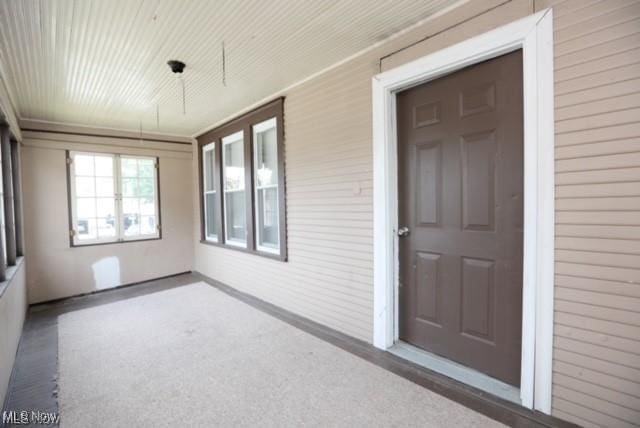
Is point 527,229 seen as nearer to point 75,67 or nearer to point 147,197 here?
point 75,67

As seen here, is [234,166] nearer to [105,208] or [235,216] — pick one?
[235,216]

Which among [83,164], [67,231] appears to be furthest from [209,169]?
[67,231]

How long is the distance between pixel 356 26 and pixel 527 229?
1.86m

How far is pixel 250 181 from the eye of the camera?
412cm

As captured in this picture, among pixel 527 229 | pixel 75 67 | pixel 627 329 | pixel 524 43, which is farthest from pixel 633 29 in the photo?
pixel 75 67

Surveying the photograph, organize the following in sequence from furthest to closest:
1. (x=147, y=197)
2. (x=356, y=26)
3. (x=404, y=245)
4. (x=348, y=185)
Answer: (x=147, y=197), (x=348, y=185), (x=404, y=245), (x=356, y=26)

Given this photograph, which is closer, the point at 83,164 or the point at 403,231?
the point at 403,231

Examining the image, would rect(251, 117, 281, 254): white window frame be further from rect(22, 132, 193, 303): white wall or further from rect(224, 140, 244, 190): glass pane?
rect(22, 132, 193, 303): white wall

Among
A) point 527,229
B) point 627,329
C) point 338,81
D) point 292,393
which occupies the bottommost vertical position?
point 292,393

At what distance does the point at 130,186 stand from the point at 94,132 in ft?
3.11

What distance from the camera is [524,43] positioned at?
5.87ft

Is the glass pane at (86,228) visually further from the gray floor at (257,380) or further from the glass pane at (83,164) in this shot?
the gray floor at (257,380)

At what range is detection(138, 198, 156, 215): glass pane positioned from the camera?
205 inches

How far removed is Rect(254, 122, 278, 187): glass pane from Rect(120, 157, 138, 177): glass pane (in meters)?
2.48
